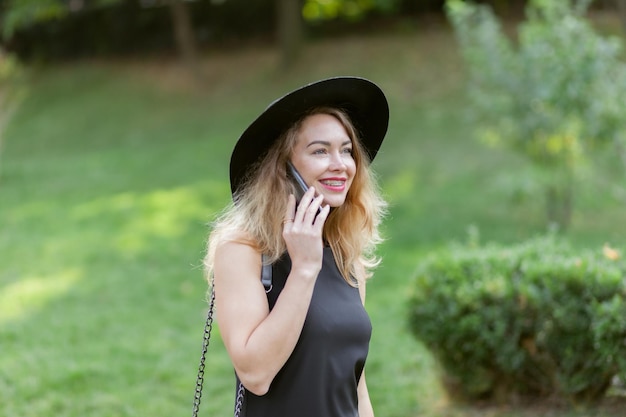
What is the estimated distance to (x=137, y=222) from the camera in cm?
1210

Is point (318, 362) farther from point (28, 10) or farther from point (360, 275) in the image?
point (28, 10)

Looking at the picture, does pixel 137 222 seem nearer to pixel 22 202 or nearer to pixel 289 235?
pixel 22 202

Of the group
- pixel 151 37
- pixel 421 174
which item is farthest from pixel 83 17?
pixel 421 174

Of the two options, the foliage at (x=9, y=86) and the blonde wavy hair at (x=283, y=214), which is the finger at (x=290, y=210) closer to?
A: the blonde wavy hair at (x=283, y=214)

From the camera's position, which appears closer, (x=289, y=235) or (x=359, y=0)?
(x=289, y=235)

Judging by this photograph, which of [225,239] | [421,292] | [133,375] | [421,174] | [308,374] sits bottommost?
[421,174]

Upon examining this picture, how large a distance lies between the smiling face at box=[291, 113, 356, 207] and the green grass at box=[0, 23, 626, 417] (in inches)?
125

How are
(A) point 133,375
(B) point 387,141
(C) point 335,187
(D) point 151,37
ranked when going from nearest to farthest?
(C) point 335,187 → (A) point 133,375 → (B) point 387,141 → (D) point 151,37

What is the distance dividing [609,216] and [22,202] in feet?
28.2

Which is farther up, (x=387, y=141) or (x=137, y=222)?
(x=137, y=222)

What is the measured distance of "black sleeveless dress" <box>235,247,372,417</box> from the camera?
2492 millimetres

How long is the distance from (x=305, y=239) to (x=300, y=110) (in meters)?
0.44

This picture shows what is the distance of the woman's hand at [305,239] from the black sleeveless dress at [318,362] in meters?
0.14

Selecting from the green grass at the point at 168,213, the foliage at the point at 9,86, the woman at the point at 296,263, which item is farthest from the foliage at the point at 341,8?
the woman at the point at 296,263
